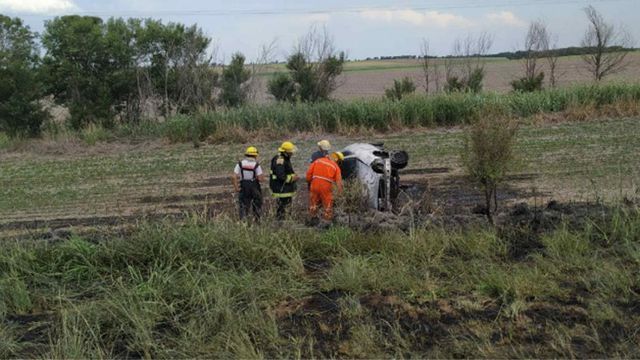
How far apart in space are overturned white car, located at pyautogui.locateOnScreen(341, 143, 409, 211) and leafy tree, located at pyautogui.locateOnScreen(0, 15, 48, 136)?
22569 millimetres

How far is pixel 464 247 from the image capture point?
6.91 metres

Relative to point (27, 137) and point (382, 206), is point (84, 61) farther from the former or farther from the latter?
point (382, 206)

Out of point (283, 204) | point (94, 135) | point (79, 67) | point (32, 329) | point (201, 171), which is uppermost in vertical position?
point (79, 67)

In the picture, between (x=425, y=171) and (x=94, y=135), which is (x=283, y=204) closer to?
(x=425, y=171)

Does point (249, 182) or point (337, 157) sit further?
point (337, 157)

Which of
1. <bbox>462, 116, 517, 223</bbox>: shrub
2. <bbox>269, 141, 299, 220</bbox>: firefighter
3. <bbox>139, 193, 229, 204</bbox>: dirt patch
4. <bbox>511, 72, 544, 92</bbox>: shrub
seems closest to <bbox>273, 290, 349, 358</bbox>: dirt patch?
<bbox>462, 116, 517, 223</bbox>: shrub

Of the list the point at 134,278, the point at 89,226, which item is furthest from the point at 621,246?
the point at 89,226

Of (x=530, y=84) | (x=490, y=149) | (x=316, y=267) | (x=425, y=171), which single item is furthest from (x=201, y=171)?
(x=530, y=84)

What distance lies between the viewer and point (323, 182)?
10711 millimetres

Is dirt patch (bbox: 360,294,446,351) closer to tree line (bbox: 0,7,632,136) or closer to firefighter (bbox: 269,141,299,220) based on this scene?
firefighter (bbox: 269,141,299,220)

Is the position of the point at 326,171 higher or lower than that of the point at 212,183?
higher

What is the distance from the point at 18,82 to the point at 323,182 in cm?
2292

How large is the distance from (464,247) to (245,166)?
206 inches

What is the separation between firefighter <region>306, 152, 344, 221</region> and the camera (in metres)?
10.7
